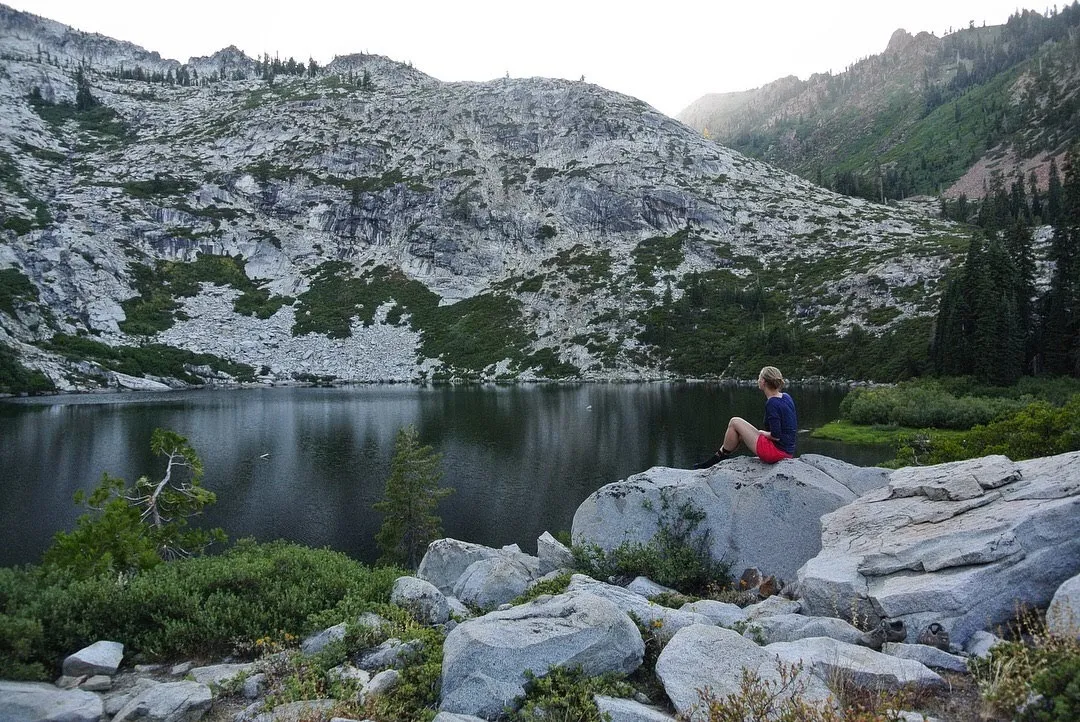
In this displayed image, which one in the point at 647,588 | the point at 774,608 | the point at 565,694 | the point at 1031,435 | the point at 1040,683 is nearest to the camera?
the point at 1040,683

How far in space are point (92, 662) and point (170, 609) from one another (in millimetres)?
1462

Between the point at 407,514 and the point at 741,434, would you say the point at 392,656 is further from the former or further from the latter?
the point at 407,514

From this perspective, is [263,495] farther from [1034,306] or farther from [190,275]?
[190,275]

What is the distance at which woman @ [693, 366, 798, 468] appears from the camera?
13188 millimetres

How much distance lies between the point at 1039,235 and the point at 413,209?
162m

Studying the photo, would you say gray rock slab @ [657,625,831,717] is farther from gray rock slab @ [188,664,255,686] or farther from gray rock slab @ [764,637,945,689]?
gray rock slab @ [188,664,255,686]

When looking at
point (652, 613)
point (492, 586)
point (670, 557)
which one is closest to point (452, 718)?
point (652, 613)

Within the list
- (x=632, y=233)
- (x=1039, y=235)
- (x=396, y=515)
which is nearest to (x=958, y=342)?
(x=1039, y=235)

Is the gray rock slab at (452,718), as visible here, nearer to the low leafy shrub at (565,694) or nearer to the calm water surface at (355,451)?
the low leafy shrub at (565,694)

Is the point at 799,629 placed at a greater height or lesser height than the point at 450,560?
greater

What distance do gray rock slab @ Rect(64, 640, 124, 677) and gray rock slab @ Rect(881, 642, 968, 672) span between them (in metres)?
10.7

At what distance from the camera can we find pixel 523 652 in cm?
688

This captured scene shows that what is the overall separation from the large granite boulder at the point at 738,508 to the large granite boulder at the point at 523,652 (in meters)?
7.18

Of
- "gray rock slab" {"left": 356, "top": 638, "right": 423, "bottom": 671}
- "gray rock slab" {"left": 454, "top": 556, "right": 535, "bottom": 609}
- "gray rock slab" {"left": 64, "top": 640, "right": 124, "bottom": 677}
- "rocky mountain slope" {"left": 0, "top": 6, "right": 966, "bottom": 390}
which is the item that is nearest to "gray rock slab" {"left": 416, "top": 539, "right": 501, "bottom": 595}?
"gray rock slab" {"left": 454, "top": 556, "right": 535, "bottom": 609}
